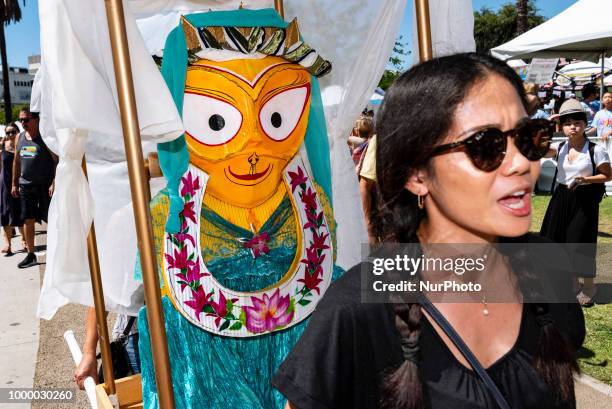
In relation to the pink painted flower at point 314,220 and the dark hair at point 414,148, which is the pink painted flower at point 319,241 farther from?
the dark hair at point 414,148

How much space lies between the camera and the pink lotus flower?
6.03 feet

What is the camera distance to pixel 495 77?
39.6 inches

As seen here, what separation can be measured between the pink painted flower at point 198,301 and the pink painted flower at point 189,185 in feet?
0.97

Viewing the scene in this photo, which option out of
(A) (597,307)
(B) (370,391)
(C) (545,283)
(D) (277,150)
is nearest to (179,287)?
(D) (277,150)

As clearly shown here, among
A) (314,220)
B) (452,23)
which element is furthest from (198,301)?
(452,23)

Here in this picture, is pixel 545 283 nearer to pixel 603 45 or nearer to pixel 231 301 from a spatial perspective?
pixel 231 301

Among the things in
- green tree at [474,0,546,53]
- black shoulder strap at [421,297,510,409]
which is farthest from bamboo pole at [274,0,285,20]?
green tree at [474,0,546,53]

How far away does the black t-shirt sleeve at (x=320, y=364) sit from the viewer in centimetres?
91

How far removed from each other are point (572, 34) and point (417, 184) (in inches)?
216

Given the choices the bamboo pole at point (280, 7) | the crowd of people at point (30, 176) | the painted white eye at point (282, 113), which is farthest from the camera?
the crowd of people at point (30, 176)

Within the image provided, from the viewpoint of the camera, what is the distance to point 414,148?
999 millimetres

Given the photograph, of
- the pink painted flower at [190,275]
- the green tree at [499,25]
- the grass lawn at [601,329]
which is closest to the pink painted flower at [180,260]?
the pink painted flower at [190,275]

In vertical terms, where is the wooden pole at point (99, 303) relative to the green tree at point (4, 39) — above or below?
below

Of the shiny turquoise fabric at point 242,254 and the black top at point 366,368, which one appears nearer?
the black top at point 366,368
